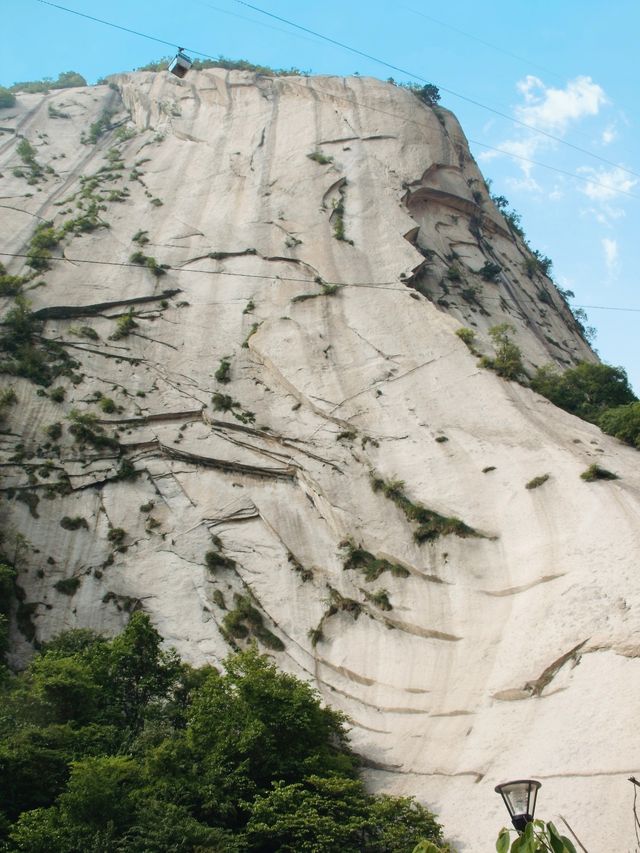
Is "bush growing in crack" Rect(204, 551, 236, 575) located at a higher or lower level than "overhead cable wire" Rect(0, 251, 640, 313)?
lower

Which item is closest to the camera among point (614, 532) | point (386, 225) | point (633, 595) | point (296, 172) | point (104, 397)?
point (633, 595)

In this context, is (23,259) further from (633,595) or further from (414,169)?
(633,595)

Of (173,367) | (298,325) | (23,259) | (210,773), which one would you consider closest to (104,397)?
(173,367)

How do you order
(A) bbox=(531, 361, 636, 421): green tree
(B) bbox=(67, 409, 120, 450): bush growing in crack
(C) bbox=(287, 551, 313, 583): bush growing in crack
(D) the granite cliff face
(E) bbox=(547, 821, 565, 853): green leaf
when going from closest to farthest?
(E) bbox=(547, 821, 565, 853): green leaf < (D) the granite cliff face < (C) bbox=(287, 551, 313, 583): bush growing in crack < (B) bbox=(67, 409, 120, 450): bush growing in crack < (A) bbox=(531, 361, 636, 421): green tree

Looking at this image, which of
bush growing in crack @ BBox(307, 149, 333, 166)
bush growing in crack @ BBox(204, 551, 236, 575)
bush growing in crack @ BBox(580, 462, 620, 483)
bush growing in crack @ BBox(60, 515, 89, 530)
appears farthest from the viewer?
bush growing in crack @ BBox(307, 149, 333, 166)

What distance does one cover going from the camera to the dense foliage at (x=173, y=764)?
44.6 ft

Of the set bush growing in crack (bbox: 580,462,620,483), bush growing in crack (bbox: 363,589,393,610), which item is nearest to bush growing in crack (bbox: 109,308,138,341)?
bush growing in crack (bbox: 363,589,393,610)

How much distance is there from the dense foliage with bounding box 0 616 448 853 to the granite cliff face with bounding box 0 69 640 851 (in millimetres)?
1541

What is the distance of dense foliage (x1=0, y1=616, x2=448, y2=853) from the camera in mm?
13602

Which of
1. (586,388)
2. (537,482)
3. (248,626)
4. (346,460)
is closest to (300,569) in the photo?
(248,626)

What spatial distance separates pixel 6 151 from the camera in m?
42.2

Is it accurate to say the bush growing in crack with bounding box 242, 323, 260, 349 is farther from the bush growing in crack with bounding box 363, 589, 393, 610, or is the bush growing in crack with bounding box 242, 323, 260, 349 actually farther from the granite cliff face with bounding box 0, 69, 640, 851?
the bush growing in crack with bounding box 363, 589, 393, 610

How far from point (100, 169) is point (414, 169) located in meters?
13.7

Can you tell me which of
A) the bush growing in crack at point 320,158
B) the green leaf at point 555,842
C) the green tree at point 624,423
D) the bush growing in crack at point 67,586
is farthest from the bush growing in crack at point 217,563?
the bush growing in crack at point 320,158
